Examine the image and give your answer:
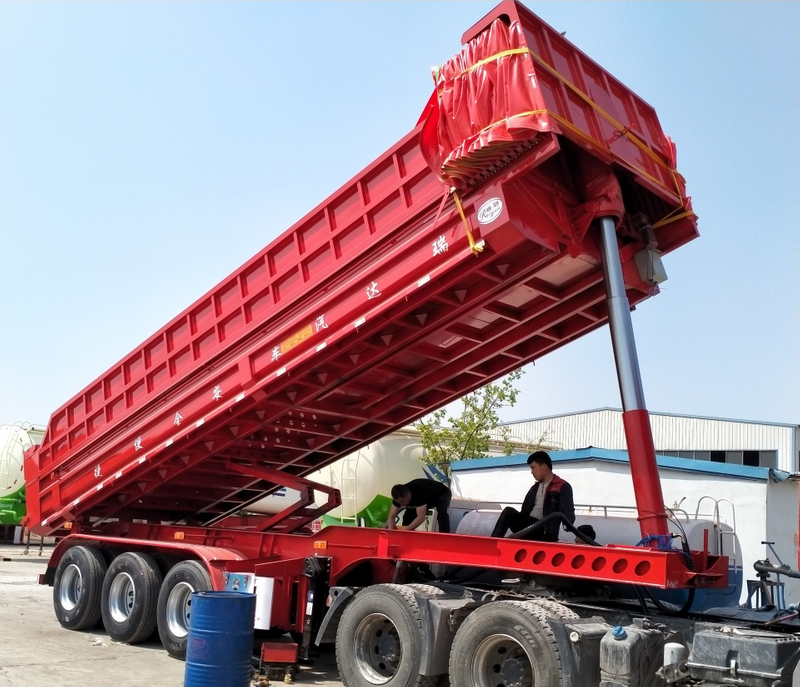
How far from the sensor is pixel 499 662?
576cm

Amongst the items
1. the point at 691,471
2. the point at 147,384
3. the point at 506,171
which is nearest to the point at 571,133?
the point at 506,171

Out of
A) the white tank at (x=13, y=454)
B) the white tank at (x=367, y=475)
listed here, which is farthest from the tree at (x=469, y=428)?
the white tank at (x=13, y=454)

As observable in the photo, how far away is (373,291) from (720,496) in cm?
891

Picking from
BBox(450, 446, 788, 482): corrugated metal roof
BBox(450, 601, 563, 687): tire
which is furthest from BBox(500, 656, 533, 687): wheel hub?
BBox(450, 446, 788, 482): corrugated metal roof

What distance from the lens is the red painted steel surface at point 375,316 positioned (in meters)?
5.95

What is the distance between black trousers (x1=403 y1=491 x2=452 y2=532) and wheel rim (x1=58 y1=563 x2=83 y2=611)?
4.27 m

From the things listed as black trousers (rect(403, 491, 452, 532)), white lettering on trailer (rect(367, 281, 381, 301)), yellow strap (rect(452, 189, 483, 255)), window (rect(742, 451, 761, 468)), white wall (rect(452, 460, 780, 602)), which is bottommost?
black trousers (rect(403, 491, 452, 532))

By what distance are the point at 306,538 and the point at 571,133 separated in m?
4.63

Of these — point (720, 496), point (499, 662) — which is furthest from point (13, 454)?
point (499, 662)

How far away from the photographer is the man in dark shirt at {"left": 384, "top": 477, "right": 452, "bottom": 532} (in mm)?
8258

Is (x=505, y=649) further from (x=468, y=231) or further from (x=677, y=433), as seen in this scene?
(x=677, y=433)

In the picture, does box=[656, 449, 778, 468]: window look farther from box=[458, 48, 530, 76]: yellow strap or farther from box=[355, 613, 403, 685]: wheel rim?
box=[458, 48, 530, 76]: yellow strap

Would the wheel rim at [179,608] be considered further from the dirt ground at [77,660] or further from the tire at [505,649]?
the tire at [505,649]

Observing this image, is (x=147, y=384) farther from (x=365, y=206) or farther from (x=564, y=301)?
(x=564, y=301)
